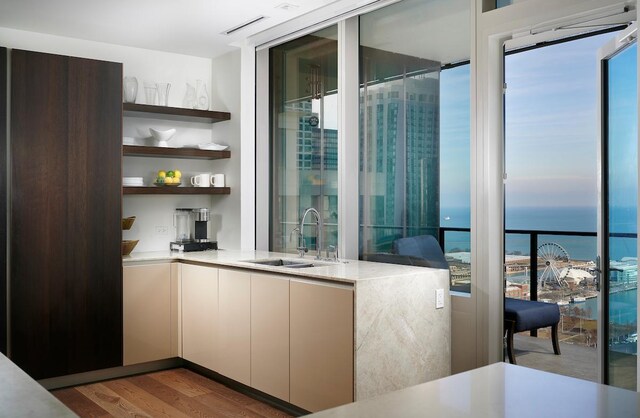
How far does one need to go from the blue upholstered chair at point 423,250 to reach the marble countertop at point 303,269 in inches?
5.3

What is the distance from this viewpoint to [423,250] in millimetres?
3832

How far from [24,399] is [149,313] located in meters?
3.61

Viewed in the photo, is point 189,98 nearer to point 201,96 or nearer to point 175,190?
point 201,96

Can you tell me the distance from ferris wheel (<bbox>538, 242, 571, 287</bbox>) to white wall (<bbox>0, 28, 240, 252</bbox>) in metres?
3.00

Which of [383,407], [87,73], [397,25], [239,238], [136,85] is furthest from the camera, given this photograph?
[239,238]

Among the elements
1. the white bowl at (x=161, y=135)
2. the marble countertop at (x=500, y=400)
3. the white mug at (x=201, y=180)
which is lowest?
the marble countertop at (x=500, y=400)

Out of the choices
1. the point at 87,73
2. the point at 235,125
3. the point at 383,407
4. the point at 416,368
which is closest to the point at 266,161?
the point at 235,125

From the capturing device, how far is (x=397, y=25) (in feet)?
13.3

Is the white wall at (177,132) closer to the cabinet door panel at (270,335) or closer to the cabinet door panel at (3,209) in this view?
the cabinet door panel at (3,209)

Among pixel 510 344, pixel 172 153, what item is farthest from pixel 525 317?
pixel 172 153

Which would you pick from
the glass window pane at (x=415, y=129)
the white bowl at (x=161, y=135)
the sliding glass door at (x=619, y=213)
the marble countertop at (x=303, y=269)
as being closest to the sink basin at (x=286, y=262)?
the marble countertop at (x=303, y=269)

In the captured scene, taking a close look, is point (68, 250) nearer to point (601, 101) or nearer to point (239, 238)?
point (239, 238)

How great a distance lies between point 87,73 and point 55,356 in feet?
6.53

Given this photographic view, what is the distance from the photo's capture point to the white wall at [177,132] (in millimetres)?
5008
